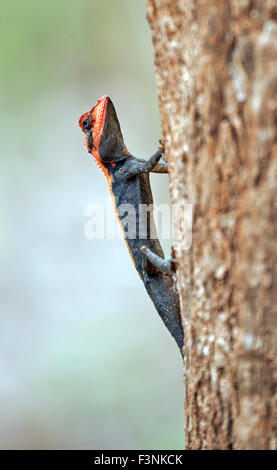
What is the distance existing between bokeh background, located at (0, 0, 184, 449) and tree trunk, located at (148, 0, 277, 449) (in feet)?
13.6

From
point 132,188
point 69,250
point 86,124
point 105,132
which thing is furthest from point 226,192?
point 69,250

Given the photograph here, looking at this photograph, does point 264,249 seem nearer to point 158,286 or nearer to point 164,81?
point 164,81

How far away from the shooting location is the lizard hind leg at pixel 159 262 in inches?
87.7

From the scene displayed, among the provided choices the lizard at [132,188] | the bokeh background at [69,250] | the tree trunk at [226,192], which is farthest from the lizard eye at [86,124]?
the bokeh background at [69,250]

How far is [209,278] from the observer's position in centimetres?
147

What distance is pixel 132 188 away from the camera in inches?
106

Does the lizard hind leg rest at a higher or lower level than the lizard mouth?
lower

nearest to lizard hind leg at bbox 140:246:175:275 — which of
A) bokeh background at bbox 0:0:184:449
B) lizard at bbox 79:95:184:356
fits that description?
lizard at bbox 79:95:184:356

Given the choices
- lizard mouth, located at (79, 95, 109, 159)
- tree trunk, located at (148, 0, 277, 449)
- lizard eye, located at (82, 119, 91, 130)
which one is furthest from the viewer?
lizard eye, located at (82, 119, 91, 130)

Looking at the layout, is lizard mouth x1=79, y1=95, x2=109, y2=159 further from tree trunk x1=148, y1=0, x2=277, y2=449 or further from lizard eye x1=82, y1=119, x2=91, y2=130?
tree trunk x1=148, y1=0, x2=277, y2=449

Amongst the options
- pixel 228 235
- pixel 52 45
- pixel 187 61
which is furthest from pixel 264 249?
pixel 52 45

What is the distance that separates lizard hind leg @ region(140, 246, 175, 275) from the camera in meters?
2.23

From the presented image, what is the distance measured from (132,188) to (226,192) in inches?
55.2

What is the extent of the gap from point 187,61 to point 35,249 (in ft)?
16.0
